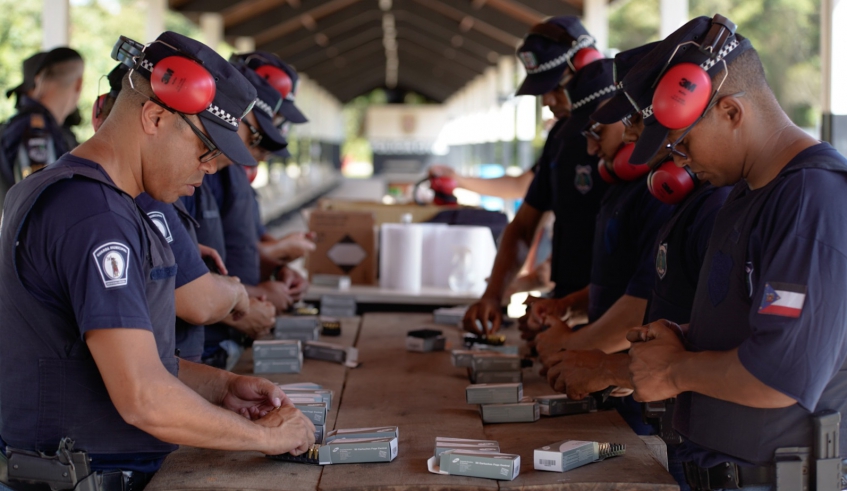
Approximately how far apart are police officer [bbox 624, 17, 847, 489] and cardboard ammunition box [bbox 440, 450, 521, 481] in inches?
13.5

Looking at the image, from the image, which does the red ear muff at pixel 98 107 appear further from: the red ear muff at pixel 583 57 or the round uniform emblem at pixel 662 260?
the red ear muff at pixel 583 57

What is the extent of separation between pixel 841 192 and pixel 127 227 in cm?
141

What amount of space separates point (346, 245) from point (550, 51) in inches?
78.4

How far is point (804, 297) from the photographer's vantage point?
1562 millimetres

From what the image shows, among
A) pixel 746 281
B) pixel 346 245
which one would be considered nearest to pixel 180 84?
pixel 746 281

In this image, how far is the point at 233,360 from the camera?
10.6 ft

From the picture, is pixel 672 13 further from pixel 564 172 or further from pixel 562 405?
pixel 562 405

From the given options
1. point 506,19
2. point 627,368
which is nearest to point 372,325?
point 627,368

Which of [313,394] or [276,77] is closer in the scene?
[313,394]

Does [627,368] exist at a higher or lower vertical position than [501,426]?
higher

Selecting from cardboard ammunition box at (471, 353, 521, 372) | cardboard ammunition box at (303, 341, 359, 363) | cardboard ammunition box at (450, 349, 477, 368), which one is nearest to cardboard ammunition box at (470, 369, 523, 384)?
cardboard ammunition box at (471, 353, 521, 372)

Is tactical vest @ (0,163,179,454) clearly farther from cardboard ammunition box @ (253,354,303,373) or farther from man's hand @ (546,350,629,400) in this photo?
man's hand @ (546,350,629,400)

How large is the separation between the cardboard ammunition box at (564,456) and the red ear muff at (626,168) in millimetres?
1066

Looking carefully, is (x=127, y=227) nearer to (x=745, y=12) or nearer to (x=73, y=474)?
(x=73, y=474)
